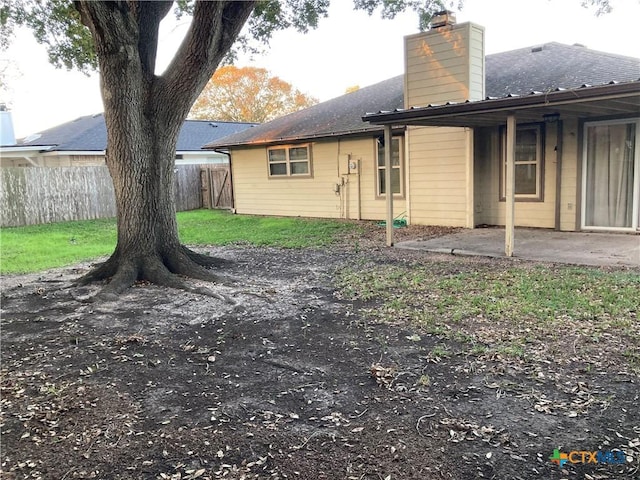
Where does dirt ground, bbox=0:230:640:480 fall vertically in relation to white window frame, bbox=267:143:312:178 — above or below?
below

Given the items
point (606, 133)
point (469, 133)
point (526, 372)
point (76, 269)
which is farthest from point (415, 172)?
point (526, 372)

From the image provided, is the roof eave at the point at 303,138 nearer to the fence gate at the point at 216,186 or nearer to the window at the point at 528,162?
the fence gate at the point at 216,186

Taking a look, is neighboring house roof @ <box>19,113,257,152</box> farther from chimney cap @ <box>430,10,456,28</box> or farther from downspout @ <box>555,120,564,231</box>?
downspout @ <box>555,120,564,231</box>

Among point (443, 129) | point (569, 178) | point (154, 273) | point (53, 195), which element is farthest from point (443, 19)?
point (53, 195)

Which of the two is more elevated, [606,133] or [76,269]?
[606,133]

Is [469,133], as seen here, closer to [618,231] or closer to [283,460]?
[618,231]

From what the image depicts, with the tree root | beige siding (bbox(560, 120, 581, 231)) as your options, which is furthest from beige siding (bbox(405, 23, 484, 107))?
the tree root

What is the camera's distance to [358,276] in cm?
686

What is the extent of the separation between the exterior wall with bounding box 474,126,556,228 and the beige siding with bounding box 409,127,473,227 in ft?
1.03

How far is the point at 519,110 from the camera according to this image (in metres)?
7.47

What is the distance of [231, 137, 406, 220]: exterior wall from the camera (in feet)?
43.8

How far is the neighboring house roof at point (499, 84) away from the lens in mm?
9844

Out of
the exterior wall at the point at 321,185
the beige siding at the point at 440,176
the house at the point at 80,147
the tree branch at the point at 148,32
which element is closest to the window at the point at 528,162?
the beige siding at the point at 440,176

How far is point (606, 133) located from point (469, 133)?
2.43m
